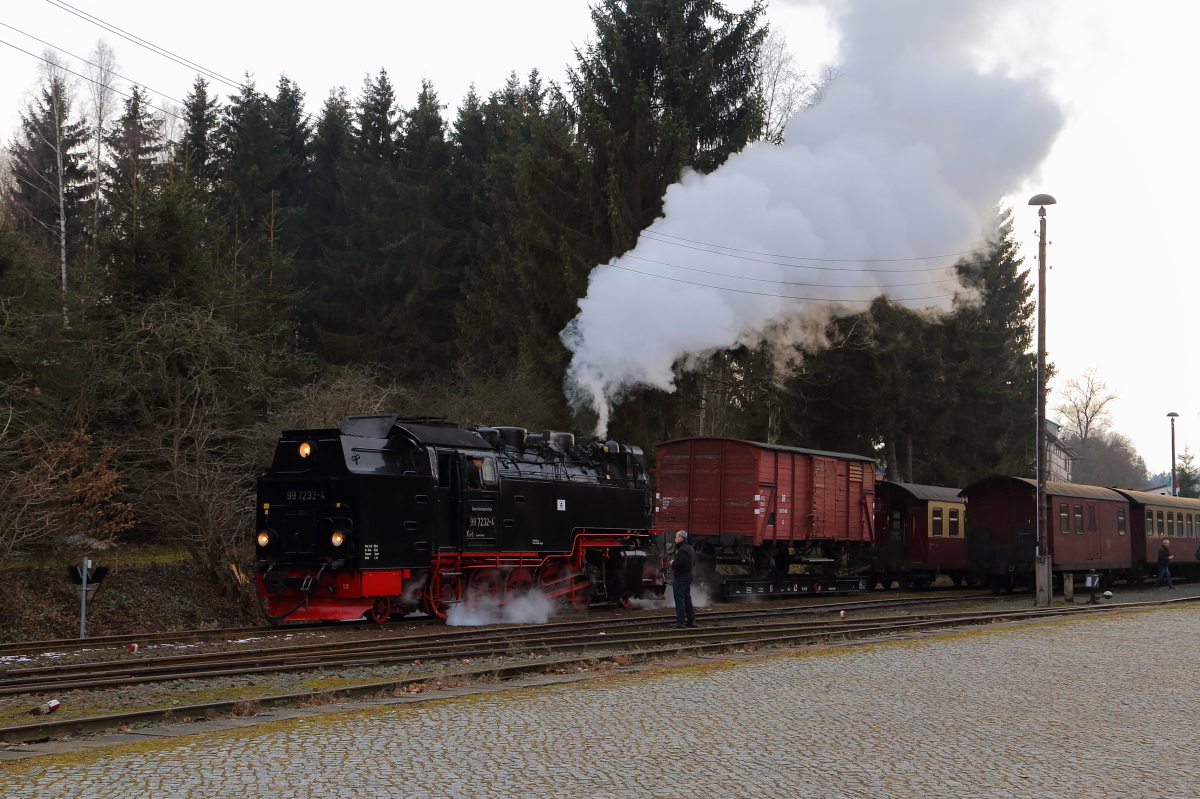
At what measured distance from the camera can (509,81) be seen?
54.0 m

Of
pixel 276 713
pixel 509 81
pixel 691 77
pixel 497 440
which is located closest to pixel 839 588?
pixel 497 440

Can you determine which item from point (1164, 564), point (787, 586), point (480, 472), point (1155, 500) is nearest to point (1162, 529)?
point (1155, 500)

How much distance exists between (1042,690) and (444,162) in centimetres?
3951

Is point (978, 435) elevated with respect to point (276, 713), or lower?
elevated

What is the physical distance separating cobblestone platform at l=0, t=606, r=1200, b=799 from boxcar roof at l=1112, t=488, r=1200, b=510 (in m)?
20.4

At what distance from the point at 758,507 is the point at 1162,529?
54.8 ft

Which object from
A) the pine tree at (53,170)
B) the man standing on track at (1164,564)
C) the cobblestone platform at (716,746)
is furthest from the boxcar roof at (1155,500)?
the pine tree at (53,170)

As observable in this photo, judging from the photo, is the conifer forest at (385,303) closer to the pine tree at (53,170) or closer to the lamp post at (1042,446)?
the pine tree at (53,170)

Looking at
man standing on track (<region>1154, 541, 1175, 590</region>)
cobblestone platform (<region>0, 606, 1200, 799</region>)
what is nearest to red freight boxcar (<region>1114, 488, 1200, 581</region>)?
man standing on track (<region>1154, 541, 1175, 590</region>)

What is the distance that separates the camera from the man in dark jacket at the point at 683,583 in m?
15.4

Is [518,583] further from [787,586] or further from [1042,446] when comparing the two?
[1042,446]

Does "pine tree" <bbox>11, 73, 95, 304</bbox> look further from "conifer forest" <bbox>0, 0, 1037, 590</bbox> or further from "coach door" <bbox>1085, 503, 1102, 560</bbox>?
"coach door" <bbox>1085, 503, 1102, 560</bbox>

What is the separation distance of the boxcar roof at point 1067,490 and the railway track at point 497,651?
7.22 m

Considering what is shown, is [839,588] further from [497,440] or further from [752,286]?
[497,440]
